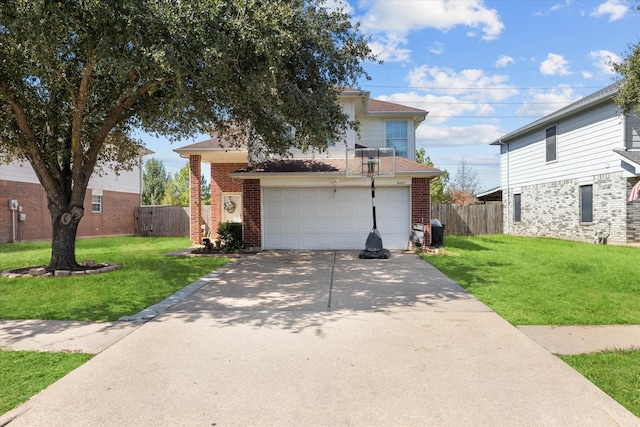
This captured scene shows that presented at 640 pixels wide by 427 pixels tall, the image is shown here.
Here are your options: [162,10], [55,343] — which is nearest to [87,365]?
[55,343]

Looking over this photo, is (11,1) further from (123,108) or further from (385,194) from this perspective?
(385,194)

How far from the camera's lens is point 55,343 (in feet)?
15.8

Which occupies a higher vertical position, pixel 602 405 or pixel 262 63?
pixel 262 63

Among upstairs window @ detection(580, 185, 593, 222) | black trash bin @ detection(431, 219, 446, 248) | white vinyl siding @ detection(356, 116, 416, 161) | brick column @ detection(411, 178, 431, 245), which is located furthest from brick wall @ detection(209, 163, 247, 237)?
upstairs window @ detection(580, 185, 593, 222)

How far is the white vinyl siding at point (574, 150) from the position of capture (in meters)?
15.4

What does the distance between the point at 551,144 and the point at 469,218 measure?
516cm

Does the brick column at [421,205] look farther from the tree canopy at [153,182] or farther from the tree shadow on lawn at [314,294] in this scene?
the tree canopy at [153,182]

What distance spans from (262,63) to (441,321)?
17.7ft

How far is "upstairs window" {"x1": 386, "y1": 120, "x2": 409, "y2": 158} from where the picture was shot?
1981cm

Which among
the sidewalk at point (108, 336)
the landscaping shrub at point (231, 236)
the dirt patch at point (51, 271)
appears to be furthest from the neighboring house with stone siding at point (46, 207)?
the sidewalk at point (108, 336)

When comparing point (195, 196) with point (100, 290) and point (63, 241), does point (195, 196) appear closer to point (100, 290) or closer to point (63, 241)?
point (63, 241)

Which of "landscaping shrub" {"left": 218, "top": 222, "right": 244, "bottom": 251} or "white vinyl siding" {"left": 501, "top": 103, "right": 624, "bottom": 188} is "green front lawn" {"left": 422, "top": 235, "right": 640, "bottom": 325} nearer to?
"white vinyl siding" {"left": 501, "top": 103, "right": 624, "bottom": 188}

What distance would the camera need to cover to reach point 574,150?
689 inches

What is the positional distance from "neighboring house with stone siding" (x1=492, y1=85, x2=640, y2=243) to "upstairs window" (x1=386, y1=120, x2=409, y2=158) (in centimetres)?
589
